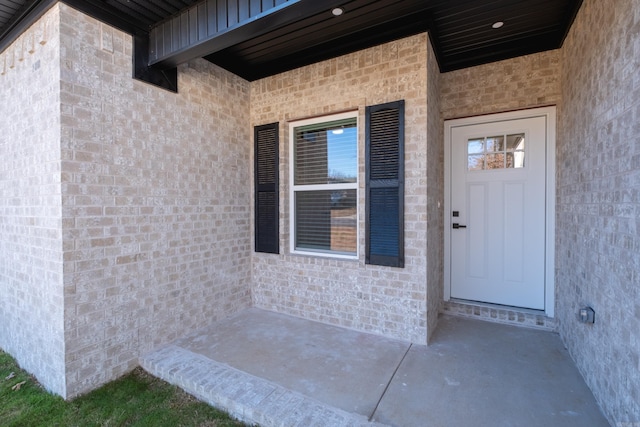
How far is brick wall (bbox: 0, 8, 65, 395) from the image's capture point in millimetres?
2393

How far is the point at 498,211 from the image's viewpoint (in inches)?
143

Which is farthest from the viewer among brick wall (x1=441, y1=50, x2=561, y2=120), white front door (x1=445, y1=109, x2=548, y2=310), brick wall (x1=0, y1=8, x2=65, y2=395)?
white front door (x1=445, y1=109, x2=548, y2=310)

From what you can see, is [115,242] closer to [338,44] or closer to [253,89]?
[253,89]

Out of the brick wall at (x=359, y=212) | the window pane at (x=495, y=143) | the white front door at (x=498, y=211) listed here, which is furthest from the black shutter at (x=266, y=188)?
the window pane at (x=495, y=143)

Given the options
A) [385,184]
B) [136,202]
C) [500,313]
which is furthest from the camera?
[500,313]

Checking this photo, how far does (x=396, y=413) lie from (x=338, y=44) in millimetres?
3424

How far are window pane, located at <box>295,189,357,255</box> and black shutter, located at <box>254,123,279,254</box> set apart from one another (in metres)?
0.32

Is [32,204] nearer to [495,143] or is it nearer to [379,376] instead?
[379,376]

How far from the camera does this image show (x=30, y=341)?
106 inches

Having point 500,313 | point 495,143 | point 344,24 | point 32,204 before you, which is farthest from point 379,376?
point 32,204

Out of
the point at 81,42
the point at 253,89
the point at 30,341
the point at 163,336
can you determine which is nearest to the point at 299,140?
the point at 253,89

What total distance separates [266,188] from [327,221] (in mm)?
957

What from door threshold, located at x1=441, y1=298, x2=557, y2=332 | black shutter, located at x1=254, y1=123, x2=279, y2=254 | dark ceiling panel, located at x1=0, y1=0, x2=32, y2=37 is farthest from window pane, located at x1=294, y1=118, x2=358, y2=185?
dark ceiling panel, located at x1=0, y1=0, x2=32, y2=37

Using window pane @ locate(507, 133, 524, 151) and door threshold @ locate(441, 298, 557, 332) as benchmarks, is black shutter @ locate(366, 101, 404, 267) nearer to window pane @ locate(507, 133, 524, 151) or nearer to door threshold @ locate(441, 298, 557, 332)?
door threshold @ locate(441, 298, 557, 332)
